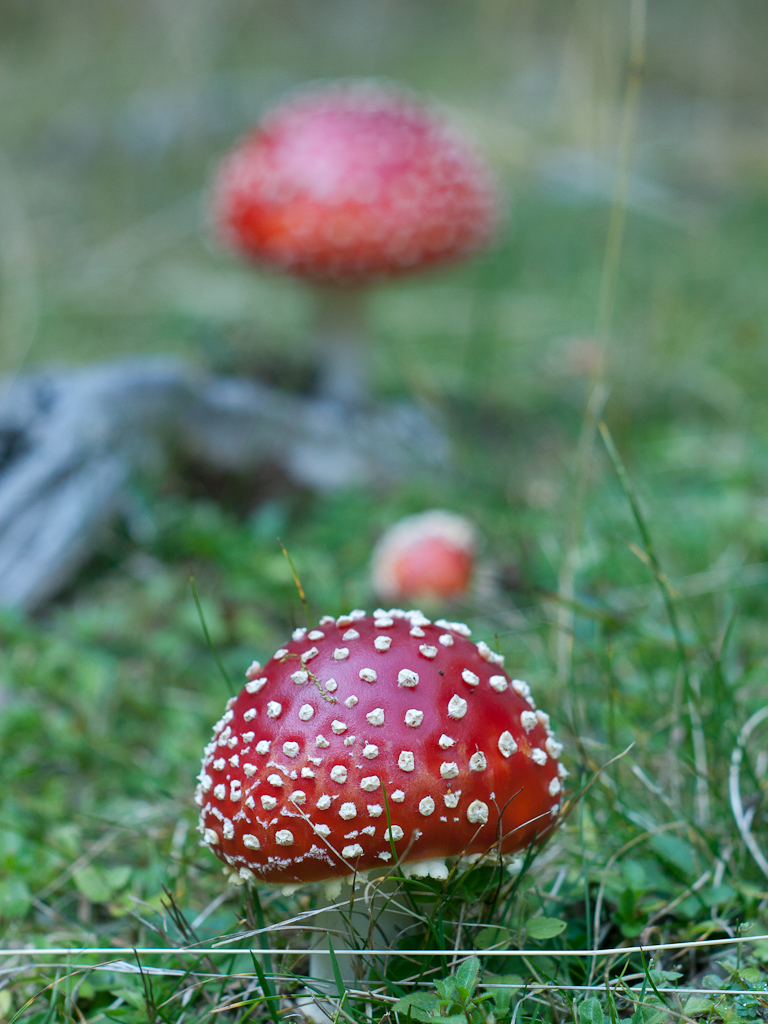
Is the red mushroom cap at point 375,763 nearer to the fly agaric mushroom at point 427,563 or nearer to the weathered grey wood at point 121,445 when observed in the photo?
the fly agaric mushroom at point 427,563

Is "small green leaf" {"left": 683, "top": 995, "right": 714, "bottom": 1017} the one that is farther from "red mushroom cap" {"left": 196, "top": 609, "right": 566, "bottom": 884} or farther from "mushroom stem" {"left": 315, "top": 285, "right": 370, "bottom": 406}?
"mushroom stem" {"left": 315, "top": 285, "right": 370, "bottom": 406}

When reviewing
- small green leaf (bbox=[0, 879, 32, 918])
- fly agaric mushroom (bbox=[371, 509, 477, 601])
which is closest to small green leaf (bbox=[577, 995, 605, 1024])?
small green leaf (bbox=[0, 879, 32, 918])

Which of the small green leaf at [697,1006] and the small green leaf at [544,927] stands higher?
the small green leaf at [544,927]

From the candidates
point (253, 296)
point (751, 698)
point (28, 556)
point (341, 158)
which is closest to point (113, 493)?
point (28, 556)

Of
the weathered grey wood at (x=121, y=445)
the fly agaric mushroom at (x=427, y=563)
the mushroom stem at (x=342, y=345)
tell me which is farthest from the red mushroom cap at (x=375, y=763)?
the mushroom stem at (x=342, y=345)

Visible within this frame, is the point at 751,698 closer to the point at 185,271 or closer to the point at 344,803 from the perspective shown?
the point at 344,803

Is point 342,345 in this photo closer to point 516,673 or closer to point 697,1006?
point 516,673
